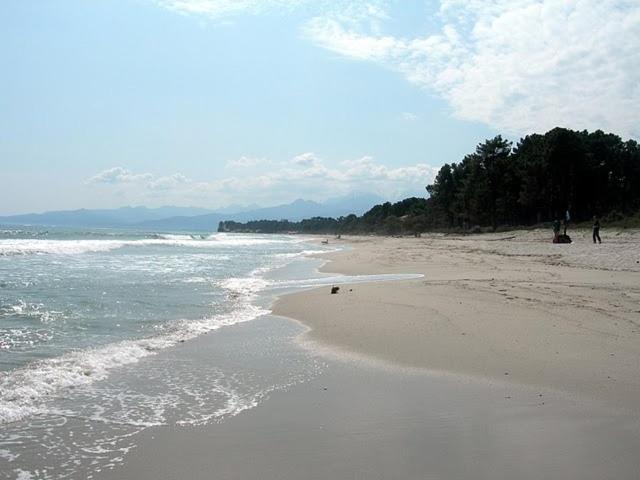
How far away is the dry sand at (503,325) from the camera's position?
5727 mm

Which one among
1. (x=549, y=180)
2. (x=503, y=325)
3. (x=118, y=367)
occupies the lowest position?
(x=118, y=367)

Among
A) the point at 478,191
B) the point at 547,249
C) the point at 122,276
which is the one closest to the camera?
the point at 122,276

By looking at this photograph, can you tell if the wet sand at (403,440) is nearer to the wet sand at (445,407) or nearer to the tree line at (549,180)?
the wet sand at (445,407)

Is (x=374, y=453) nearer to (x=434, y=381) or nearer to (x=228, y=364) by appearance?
(x=434, y=381)

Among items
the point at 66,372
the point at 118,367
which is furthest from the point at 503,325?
the point at 66,372

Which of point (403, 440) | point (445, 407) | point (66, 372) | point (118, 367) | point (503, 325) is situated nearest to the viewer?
point (403, 440)

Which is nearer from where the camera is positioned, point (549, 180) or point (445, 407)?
point (445, 407)

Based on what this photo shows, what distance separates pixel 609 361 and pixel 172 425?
485 centimetres

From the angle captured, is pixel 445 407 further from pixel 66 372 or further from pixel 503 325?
pixel 66 372

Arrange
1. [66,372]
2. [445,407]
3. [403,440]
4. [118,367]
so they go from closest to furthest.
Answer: [403,440] < [445,407] < [66,372] < [118,367]

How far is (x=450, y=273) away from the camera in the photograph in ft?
55.0

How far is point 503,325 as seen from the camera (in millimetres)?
8070

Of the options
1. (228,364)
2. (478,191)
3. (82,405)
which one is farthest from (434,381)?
(478,191)

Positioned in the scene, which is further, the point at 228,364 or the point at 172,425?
the point at 228,364
